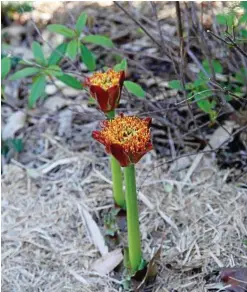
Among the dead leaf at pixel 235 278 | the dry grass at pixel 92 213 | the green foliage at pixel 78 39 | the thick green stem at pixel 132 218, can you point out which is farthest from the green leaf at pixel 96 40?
the dead leaf at pixel 235 278

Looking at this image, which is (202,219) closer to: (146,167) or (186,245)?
(186,245)

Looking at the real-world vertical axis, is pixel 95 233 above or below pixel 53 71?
below

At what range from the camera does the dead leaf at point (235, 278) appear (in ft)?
5.09

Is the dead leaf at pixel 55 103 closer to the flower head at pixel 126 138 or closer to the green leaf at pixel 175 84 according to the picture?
the green leaf at pixel 175 84

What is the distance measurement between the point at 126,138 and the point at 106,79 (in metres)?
0.24

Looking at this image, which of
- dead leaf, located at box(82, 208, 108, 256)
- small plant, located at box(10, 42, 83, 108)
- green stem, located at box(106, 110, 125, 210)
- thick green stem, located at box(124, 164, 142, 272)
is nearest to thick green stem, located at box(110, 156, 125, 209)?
green stem, located at box(106, 110, 125, 210)

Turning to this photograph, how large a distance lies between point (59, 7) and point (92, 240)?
4.40 feet

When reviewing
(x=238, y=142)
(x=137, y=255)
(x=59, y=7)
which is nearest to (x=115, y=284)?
(x=137, y=255)

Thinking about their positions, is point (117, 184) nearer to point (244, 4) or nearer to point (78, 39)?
point (78, 39)

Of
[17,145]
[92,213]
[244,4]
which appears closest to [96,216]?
[92,213]

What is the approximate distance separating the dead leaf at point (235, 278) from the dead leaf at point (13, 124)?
0.98 m

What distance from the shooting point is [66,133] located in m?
2.22

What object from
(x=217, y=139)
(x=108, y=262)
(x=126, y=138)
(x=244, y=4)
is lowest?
(x=108, y=262)

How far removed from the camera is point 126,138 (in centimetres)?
136
